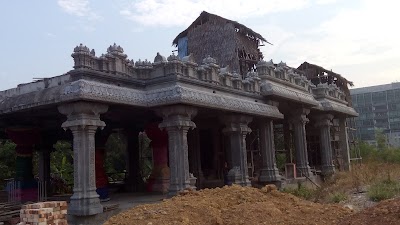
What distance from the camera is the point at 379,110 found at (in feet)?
249

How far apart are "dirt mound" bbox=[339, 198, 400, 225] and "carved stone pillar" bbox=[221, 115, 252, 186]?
750 centimetres

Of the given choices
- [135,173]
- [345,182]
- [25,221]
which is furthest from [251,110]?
[25,221]

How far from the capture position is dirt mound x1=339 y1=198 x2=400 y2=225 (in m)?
7.43

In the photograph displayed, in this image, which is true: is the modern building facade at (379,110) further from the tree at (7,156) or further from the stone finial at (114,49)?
the stone finial at (114,49)

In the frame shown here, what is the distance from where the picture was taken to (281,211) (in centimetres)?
1004

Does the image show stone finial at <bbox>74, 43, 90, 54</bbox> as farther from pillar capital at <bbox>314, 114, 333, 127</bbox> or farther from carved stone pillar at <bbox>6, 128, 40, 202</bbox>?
pillar capital at <bbox>314, 114, 333, 127</bbox>

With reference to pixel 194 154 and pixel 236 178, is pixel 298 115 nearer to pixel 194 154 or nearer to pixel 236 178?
pixel 194 154

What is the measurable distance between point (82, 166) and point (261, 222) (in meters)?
4.93

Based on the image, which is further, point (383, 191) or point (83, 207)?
point (383, 191)

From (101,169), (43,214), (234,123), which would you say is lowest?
(43,214)

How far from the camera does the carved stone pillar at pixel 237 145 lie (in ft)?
51.4

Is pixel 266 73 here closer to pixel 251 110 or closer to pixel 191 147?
pixel 251 110

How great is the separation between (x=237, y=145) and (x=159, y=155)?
10.6 ft

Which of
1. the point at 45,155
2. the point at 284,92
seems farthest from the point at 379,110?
the point at 45,155
